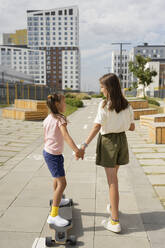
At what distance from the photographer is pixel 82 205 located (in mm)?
3627

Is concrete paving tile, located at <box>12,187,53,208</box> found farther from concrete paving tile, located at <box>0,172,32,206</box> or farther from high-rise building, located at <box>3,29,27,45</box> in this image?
high-rise building, located at <box>3,29,27,45</box>

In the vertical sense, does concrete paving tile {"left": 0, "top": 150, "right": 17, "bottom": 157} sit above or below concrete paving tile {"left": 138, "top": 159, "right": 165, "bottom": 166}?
below

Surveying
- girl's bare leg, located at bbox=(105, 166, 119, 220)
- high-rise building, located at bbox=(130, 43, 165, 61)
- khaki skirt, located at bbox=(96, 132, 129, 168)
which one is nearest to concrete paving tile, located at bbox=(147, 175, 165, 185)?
girl's bare leg, located at bbox=(105, 166, 119, 220)

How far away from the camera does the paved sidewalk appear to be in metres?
2.79

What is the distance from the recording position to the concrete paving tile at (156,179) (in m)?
4.58

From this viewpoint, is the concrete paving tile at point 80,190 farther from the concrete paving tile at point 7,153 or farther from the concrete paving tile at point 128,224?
the concrete paving tile at point 7,153

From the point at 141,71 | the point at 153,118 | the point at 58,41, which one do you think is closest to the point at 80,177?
the point at 153,118

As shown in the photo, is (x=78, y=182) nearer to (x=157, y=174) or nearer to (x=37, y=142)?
(x=157, y=174)

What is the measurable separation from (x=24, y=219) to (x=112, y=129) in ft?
5.29

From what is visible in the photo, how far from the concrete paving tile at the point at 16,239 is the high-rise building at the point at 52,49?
120m

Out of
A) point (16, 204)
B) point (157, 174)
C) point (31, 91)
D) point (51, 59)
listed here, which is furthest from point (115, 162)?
point (51, 59)

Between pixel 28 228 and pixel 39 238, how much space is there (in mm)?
280

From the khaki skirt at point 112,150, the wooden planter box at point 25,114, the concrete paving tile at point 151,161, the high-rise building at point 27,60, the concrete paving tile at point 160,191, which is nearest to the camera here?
the khaki skirt at point 112,150

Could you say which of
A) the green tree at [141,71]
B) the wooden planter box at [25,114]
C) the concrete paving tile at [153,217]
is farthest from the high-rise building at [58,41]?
the concrete paving tile at [153,217]
